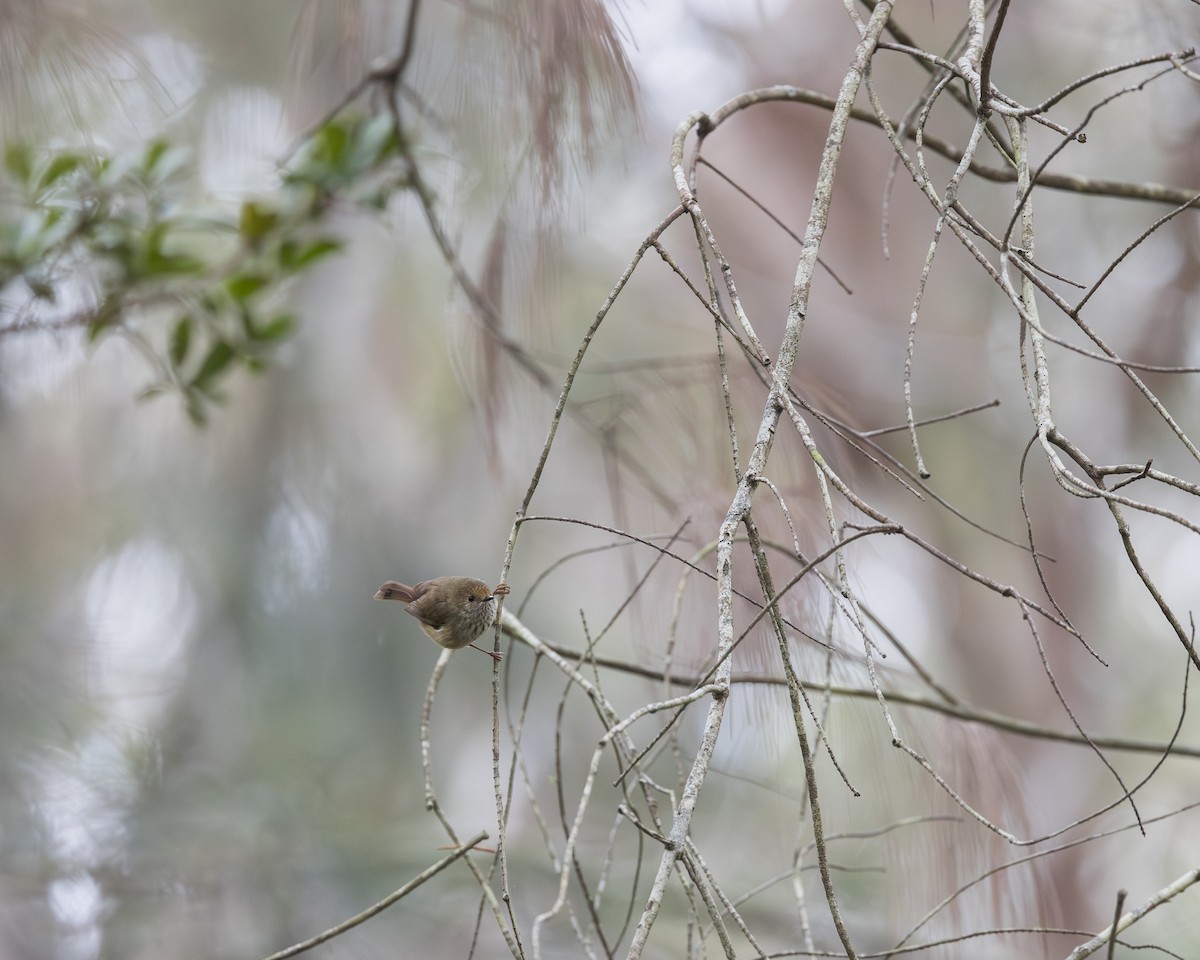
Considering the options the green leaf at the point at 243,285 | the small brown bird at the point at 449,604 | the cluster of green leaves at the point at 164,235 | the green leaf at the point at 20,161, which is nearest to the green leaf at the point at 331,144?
the cluster of green leaves at the point at 164,235

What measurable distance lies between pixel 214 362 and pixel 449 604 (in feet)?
2.68

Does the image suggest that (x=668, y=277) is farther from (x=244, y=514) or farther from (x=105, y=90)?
(x=105, y=90)

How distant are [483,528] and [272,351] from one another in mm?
1261

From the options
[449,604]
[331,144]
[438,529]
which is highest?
[438,529]

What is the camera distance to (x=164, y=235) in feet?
3.71

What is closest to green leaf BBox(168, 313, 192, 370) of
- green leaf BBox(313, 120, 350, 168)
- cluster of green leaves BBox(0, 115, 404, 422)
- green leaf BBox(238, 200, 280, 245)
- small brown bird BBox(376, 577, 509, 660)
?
cluster of green leaves BBox(0, 115, 404, 422)

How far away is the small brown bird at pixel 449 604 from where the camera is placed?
481 millimetres

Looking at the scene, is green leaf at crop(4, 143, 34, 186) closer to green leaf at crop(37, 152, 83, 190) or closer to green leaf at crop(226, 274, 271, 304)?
green leaf at crop(37, 152, 83, 190)

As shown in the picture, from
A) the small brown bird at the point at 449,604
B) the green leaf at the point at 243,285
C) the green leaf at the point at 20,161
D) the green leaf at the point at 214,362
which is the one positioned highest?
the green leaf at the point at 20,161

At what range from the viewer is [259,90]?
88.8 inches

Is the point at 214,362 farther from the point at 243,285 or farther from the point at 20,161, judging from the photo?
the point at 20,161

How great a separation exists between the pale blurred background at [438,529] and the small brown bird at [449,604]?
3.58ft

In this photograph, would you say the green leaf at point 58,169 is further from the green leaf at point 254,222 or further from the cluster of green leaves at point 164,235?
the green leaf at point 254,222

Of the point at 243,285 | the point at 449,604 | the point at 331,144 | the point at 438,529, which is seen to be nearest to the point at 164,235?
the point at 243,285
